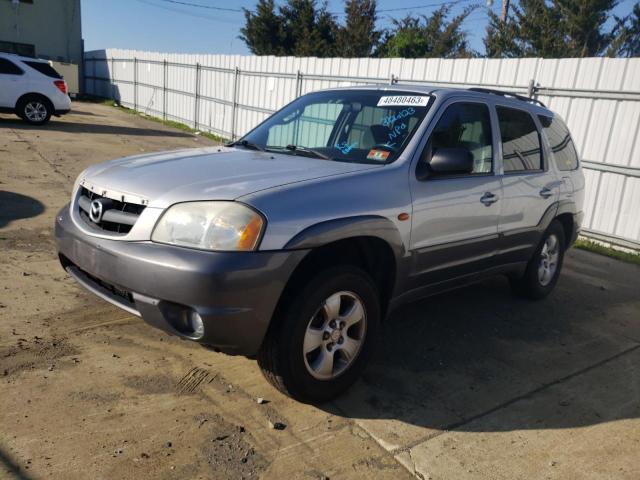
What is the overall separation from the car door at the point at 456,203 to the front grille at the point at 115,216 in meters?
1.64

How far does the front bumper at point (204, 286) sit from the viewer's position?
261 cm

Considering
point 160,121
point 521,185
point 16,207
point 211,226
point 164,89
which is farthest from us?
point 164,89

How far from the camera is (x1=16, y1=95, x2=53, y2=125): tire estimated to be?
47.1ft

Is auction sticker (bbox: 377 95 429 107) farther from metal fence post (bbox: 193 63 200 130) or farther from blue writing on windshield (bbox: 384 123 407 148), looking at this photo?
metal fence post (bbox: 193 63 200 130)

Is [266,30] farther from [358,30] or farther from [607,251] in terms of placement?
[607,251]

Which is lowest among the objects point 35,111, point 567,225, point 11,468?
point 11,468

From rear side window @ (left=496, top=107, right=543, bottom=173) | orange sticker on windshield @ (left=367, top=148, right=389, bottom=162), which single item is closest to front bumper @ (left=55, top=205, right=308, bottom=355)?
orange sticker on windshield @ (left=367, top=148, right=389, bottom=162)

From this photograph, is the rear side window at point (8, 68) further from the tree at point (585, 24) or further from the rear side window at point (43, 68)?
the tree at point (585, 24)

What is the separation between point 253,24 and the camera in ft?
128

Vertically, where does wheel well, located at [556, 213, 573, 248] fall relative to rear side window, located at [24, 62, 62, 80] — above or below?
below

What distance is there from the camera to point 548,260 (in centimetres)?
525

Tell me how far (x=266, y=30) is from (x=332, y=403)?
38809 millimetres

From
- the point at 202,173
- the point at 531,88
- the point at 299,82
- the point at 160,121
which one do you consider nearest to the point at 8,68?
the point at 160,121

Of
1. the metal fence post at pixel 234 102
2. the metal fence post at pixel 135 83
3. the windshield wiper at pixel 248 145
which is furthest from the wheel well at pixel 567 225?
the metal fence post at pixel 135 83
